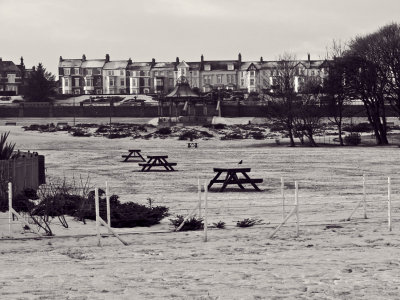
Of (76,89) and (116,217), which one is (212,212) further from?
(76,89)

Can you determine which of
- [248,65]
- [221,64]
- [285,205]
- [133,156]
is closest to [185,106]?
[133,156]

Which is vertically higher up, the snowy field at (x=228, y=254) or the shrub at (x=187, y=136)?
the shrub at (x=187, y=136)

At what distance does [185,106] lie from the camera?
116 m

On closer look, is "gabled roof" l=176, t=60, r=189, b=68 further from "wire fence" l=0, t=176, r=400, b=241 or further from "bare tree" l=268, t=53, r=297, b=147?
"wire fence" l=0, t=176, r=400, b=241

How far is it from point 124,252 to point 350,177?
2139cm

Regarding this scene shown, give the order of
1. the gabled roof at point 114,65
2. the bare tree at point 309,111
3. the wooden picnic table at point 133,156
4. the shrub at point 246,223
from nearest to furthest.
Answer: the shrub at point 246,223, the wooden picnic table at point 133,156, the bare tree at point 309,111, the gabled roof at point 114,65

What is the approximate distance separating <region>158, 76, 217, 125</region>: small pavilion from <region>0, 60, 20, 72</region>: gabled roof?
232 feet

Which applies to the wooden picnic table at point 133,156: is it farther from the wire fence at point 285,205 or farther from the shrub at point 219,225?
the shrub at point 219,225

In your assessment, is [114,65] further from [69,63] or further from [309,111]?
[309,111]

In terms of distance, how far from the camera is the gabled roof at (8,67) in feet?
622

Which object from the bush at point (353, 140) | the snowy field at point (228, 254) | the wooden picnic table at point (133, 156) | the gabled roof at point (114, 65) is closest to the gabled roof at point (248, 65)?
the gabled roof at point (114, 65)

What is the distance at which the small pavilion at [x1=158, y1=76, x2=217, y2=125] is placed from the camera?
3932 inches

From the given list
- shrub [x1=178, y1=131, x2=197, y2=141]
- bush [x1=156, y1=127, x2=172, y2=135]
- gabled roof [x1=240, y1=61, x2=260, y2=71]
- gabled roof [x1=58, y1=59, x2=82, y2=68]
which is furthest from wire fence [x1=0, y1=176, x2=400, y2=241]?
gabled roof [x1=58, y1=59, x2=82, y2=68]

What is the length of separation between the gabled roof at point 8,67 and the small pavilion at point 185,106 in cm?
7065
